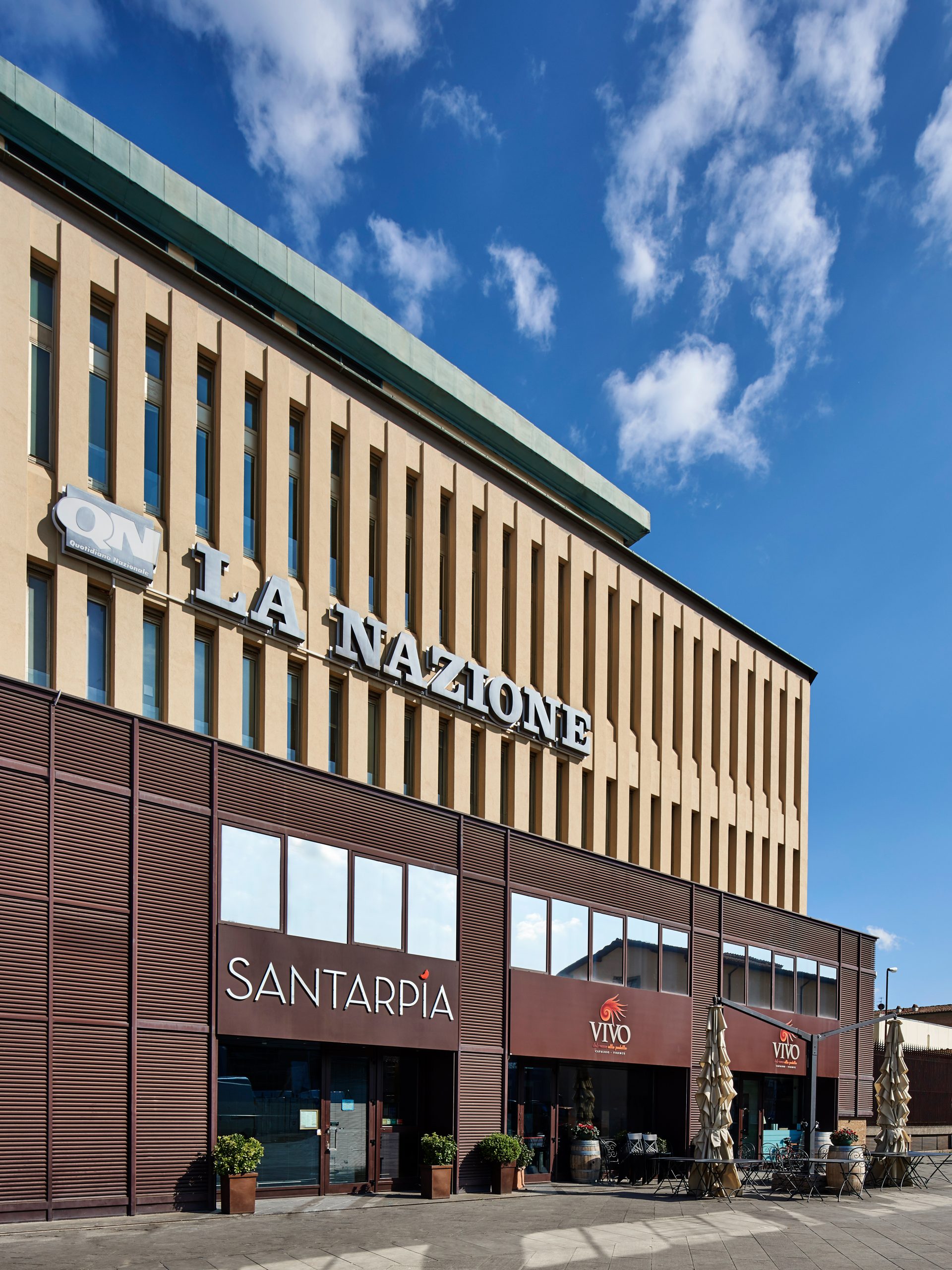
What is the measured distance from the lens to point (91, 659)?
21.6m

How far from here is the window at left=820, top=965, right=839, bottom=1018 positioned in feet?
137

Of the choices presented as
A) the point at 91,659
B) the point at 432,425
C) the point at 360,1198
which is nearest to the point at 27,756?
the point at 91,659

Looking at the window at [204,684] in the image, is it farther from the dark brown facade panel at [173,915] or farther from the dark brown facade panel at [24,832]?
the dark brown facade panel at [24,832]

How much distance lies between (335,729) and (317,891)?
14.7ft

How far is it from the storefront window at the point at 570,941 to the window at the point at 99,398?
574 inches

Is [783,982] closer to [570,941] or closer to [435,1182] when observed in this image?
[570,941]

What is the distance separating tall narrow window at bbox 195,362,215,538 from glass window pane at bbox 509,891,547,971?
10.9 metres

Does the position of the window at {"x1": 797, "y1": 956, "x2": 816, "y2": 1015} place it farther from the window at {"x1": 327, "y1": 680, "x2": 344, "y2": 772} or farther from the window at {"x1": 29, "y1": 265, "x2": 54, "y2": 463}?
the window at {"x1": 29, "y1": 265, "x2": 54, "y2": 463}

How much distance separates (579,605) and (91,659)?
16204mm

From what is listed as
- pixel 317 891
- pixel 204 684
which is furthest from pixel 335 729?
pixel 317 891

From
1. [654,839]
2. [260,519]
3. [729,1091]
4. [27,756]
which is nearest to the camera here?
[27,756]

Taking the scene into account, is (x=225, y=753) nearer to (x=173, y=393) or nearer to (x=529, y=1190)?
(x=173, y=393)

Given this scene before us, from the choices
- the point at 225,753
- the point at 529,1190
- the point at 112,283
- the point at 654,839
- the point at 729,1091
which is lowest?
the point at 529,1190

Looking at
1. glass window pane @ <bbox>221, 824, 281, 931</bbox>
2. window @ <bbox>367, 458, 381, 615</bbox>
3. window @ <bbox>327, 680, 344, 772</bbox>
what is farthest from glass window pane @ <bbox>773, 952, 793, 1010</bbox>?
glass window pane @ <bbox>221, 824, 281, 931</bbox>
